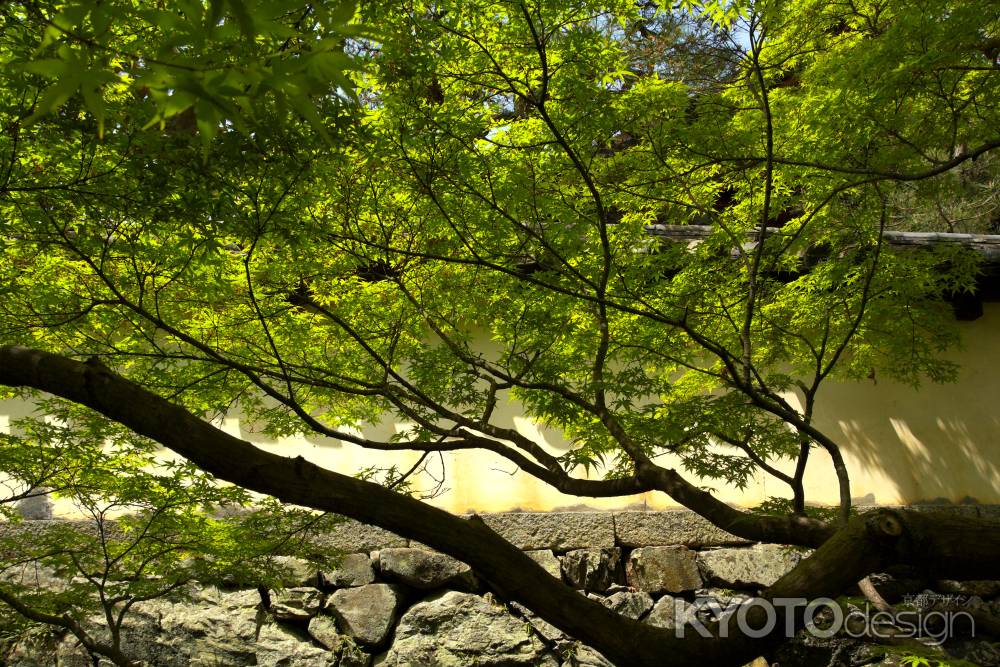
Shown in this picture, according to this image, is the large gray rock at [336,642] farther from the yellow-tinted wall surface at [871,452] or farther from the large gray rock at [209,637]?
the yellow-tinted wall surface at [871,452]

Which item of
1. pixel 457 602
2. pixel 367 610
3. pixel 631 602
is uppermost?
pixel 367 610

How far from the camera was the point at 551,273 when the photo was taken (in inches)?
178

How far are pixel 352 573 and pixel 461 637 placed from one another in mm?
1016

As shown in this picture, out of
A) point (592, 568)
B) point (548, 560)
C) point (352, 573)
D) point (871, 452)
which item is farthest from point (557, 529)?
point (871, 452)

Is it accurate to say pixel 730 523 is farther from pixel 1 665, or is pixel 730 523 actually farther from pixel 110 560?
pixel 1 665

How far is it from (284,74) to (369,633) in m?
5.72

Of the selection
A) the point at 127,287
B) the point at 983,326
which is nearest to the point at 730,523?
the point at 127,287

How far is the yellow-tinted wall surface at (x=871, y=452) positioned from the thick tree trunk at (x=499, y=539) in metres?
3.77

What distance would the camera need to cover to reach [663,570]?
6.77 m

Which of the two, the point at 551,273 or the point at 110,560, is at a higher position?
the point at 551,273

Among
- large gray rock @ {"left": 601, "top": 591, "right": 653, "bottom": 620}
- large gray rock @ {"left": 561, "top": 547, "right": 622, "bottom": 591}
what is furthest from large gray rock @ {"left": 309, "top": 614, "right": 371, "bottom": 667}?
large gray rock @ {"left": 601, "top": 591, "right": 653, "bottom": 620}

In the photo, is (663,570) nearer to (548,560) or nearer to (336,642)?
(548,560)

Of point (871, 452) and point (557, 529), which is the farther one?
point (871, 452)

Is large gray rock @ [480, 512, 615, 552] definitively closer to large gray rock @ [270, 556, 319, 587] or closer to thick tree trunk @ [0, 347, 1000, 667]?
large gray rock @ [270, 556, 319, 587]
